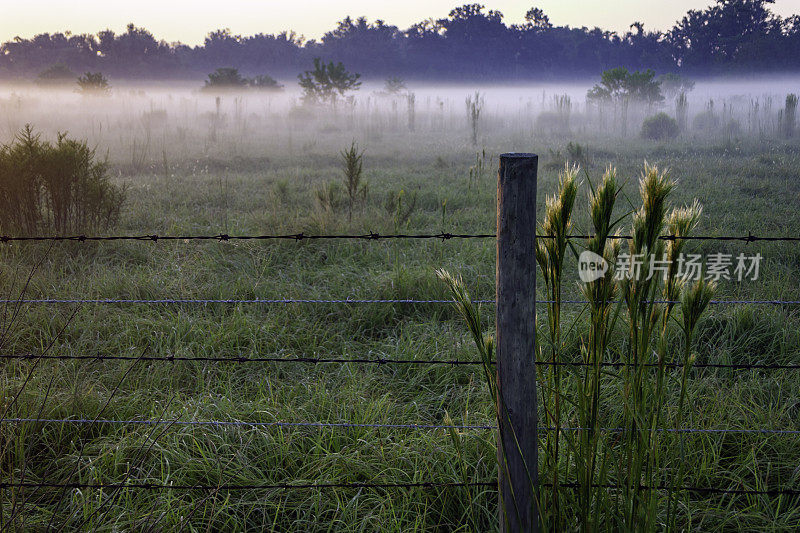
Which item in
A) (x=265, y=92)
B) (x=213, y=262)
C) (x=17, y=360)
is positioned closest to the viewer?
(x=17, y=360)

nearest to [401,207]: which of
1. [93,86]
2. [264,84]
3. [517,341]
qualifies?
[517,341]

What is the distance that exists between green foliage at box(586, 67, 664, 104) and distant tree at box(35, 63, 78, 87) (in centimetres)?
2966

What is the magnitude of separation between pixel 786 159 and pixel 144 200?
10.7 meters

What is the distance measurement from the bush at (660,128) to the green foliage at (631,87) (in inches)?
231

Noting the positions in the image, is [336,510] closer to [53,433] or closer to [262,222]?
[53,433]

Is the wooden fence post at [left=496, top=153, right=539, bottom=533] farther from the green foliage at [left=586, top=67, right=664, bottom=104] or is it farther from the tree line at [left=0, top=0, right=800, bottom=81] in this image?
the tree line at [left=0, top=0, right=800, bottom=81]

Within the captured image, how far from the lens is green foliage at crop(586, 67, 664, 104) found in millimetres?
22328

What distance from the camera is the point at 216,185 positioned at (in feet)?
28.1

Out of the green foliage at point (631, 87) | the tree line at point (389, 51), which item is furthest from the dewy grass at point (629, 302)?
the tree line at point (389, 51)

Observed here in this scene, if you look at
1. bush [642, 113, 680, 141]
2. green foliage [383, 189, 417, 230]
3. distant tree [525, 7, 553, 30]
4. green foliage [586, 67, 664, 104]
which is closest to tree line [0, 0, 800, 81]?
distant tree [525, 7, 553, 30]

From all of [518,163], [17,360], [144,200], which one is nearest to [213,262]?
[17,360]

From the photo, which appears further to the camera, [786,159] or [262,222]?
[786,159]

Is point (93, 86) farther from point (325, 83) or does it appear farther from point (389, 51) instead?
point (389, 51)

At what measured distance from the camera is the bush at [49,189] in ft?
17.7
